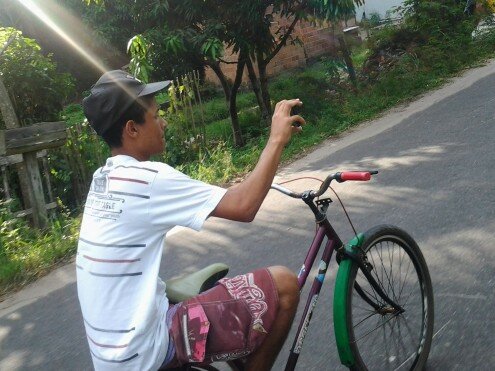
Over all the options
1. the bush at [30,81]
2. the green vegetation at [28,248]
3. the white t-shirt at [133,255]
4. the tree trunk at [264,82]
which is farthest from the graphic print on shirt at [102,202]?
the tree trunk at [264,82]

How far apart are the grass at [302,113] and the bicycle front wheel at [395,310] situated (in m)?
3.63

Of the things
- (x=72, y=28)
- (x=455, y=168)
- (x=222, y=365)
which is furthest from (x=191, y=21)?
(x=72, y=28)

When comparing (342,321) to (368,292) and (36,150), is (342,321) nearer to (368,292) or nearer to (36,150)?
(368,292)

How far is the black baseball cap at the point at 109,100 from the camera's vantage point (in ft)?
6.46

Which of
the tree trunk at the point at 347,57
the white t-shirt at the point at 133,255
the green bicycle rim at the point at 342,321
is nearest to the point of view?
the white t-shirt at the point at 133,255

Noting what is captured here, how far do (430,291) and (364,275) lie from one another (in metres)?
0.54

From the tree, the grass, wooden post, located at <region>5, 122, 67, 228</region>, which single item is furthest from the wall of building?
wooden post, located at <region>5, 122, 67, 228</region>

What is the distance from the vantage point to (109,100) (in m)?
1.97

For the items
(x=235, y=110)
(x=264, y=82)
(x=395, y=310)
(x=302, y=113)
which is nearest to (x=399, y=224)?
(x=395, y=310)

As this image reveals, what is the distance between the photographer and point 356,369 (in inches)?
94.9

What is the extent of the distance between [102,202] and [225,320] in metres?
0.61

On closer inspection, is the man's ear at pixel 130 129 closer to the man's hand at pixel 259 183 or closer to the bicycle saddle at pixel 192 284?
the man's hand at pixel 259 183

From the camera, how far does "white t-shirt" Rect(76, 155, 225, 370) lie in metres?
1.87

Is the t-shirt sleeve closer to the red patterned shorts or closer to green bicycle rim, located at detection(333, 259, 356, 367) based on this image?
the red patterned shorts
